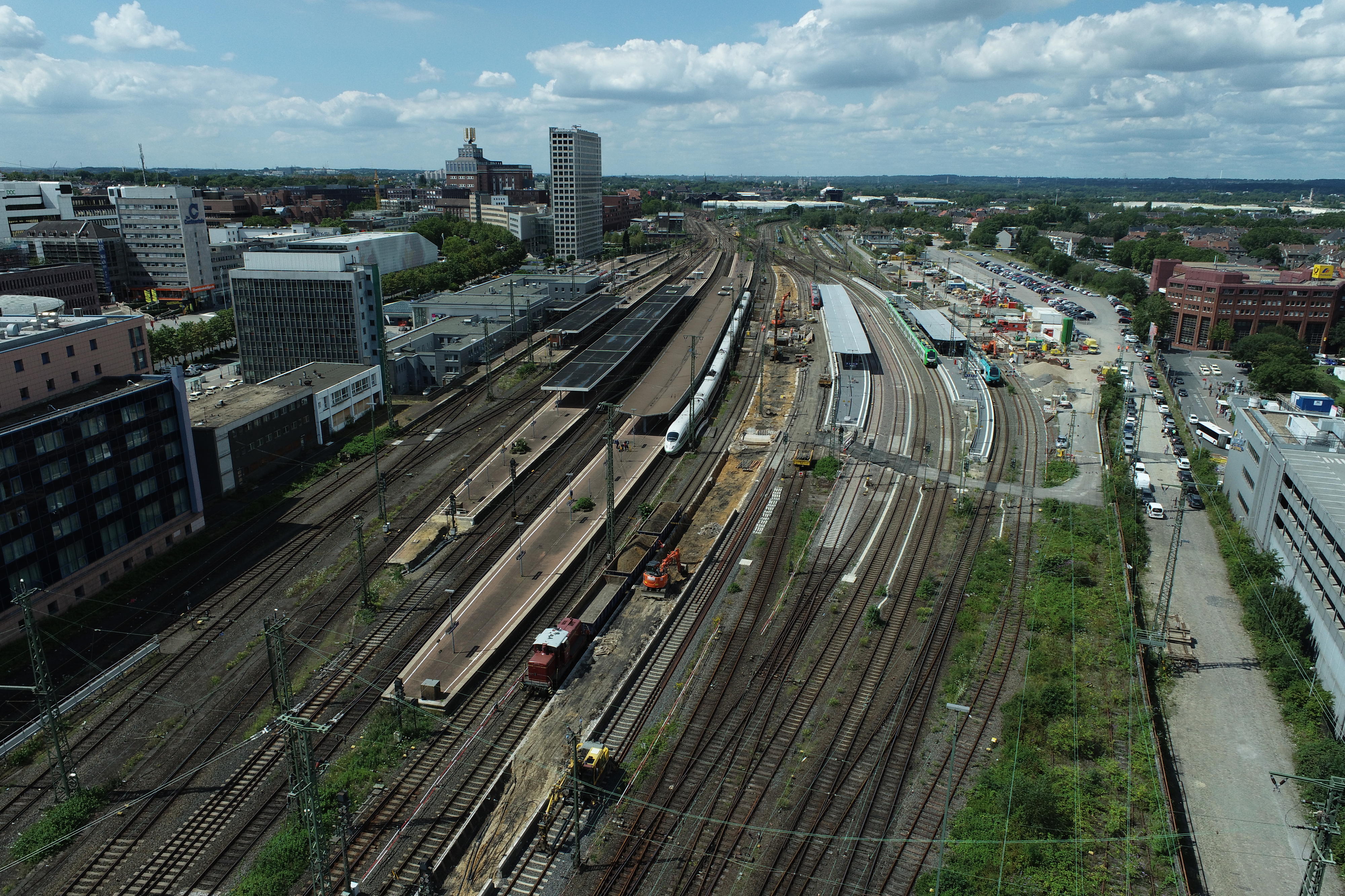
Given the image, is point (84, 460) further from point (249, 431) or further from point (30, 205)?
point (30, 205)

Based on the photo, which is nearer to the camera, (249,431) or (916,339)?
(249,431)

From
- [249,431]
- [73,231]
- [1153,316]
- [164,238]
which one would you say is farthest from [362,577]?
[73,231]

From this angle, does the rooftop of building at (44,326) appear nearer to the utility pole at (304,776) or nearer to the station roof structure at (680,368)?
the utility pole at (304,776)

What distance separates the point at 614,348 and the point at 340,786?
52685mm

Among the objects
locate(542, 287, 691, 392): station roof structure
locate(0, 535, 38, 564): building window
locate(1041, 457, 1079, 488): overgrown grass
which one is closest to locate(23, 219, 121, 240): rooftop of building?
locate(542, 287, 691, 392): station roof structure

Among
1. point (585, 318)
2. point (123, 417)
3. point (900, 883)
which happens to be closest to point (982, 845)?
point (900, 883)

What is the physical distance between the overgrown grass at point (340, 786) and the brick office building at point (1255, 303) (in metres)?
94.2

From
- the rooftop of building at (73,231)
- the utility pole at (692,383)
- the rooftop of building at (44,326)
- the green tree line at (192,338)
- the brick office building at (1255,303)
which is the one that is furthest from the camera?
the rooftop of building at (73,231)

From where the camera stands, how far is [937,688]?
32.0m

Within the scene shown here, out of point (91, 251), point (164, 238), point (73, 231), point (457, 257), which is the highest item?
point (73, 231)

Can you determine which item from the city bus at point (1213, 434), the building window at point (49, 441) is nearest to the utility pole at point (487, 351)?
the building window at point (49, 441)

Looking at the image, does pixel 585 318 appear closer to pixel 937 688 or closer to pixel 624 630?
pixel 624 630

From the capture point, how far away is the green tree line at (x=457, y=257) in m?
111

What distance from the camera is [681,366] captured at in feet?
249
